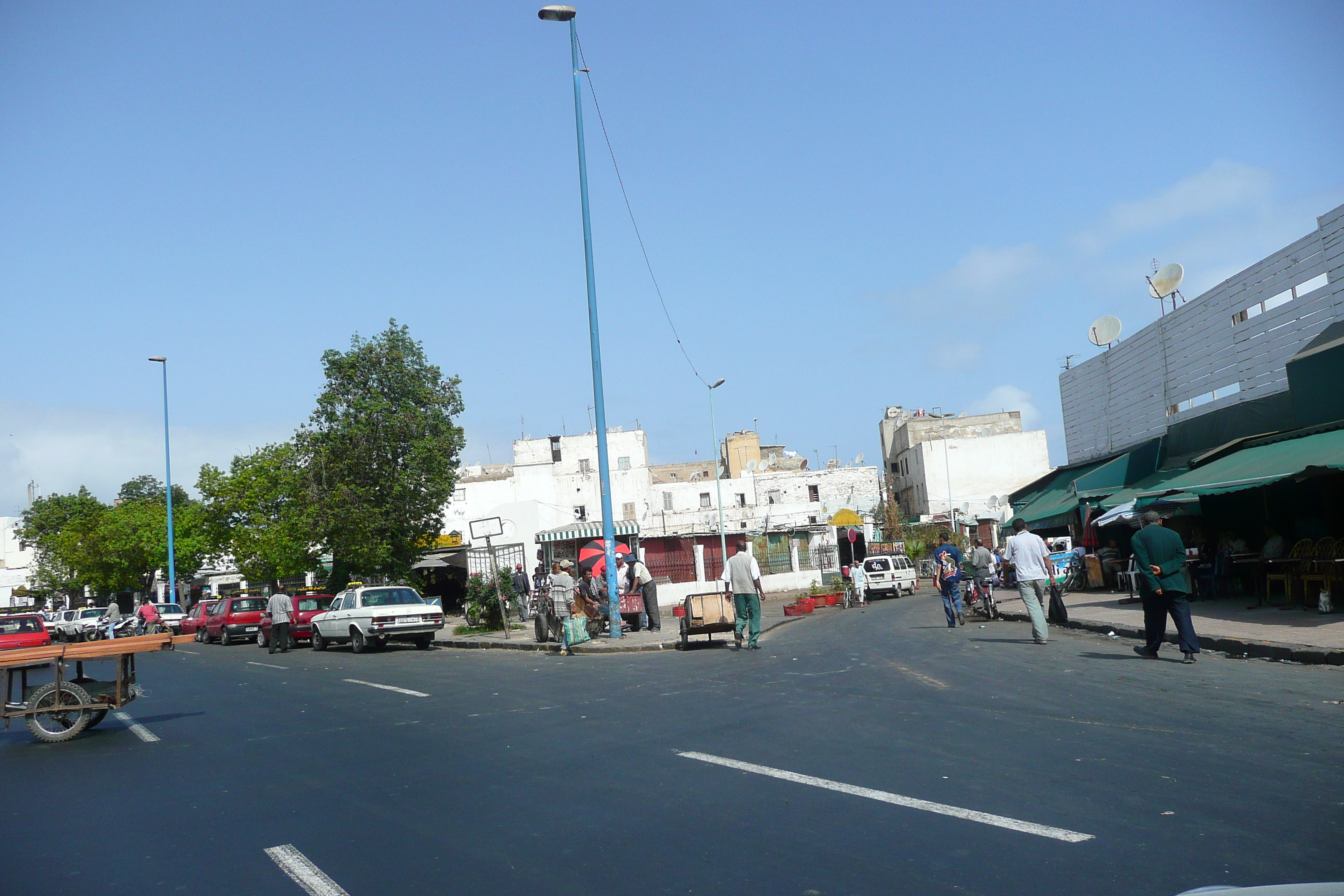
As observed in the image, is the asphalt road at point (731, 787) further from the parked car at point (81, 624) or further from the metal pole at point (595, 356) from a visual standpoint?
the parked car at point (81, 624)

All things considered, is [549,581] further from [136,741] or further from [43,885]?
[43,885]

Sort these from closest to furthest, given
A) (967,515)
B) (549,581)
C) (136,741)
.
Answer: (136,741) < (549,581) < (967,515)

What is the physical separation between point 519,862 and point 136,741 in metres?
7.44

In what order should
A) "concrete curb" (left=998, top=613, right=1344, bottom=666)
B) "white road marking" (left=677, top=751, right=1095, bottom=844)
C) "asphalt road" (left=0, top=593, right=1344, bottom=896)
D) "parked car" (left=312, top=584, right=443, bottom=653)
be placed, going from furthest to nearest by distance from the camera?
"parked car" (left=312, top=584, right=443, bottom=653)
"concrete curb" (left=998, top=613, right=1344, bottom=666)
"white road marking" (left=677, top=751, right=1095, bottom=844)
"asphalt road" (left=0, top=593, right=1344, bottom=896)

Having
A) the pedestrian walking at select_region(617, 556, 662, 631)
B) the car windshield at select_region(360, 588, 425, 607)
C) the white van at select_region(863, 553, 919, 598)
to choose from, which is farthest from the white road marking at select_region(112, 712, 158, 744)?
the white van at select_region(863, 553, 919, 598)

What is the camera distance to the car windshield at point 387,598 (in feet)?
79.5

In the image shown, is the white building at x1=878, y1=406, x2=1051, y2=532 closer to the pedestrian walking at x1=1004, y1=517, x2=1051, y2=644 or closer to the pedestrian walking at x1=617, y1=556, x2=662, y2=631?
the pedestrian walking at x1=617, y1=556, x2=662, y2=631

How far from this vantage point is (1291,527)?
63.2 ft

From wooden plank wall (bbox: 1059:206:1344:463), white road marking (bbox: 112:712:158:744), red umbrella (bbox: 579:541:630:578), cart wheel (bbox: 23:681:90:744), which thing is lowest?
white road marking (bbox: 112:712:158:744)

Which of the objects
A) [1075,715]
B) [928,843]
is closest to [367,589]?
[1075,715]

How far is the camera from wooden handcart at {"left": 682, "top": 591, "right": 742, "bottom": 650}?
18.1m

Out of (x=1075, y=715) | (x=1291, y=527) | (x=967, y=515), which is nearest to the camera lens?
(x=1075, y=715)

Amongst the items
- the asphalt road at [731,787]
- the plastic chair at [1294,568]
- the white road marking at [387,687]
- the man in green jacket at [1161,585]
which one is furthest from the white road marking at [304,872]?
the plastic chair at [1294,568]

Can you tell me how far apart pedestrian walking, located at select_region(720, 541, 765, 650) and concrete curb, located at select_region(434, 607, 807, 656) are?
6.34 ft
